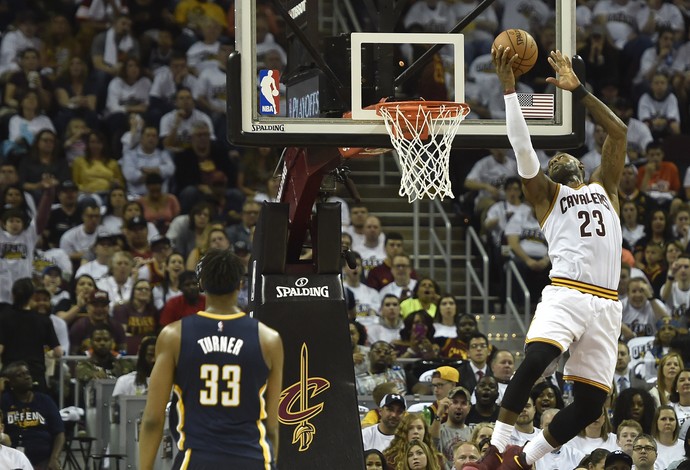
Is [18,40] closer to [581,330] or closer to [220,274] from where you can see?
[581,330]

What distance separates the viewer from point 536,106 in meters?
10.8

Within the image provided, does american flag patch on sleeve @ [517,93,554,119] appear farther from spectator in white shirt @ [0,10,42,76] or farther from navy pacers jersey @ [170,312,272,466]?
spectator in white shirt @ [0,10,42,76]

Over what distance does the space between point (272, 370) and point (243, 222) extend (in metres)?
10.2

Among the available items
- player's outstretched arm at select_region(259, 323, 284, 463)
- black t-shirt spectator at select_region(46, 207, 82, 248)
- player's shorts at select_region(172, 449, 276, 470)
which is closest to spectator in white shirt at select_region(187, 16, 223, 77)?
black t-shirt spectator at select_region(46, 207, 82, 248)

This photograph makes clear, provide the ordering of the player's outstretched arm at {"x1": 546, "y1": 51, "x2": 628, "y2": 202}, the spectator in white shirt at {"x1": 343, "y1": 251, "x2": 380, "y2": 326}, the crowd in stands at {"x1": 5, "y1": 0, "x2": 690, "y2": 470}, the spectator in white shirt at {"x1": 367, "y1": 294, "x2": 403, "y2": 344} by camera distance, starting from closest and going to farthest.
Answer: the player's outstretched arm at {"x1": 546, "y1": 51, "x2": 628, "y2": 202}, the crowd in stands at {"x1": 5, "y1": 0, "x2": 690, "y2": 470}, the spectator in white shirt at {"x1": 367, "y1": 294, "x2": 403, "y2": 344}, the spectator in white shirt at {"x1": 343, "y1": 251, "x2": 380, "y2": 326}

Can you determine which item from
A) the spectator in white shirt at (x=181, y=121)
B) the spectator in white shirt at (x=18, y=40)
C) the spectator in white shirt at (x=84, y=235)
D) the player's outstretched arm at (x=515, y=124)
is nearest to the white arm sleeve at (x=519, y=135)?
the player's outstretched arm at (x=515, y=124)

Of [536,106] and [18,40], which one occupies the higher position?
[18,40]

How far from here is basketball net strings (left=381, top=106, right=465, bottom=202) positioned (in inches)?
403

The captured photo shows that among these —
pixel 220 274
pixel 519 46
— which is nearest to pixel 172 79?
pixel 519 46

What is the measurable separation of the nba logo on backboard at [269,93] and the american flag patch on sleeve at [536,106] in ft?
5.79

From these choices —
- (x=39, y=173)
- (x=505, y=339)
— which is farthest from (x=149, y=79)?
(x=505, y=339)

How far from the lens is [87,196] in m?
18.0

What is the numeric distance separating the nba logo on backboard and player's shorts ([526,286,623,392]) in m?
2.41

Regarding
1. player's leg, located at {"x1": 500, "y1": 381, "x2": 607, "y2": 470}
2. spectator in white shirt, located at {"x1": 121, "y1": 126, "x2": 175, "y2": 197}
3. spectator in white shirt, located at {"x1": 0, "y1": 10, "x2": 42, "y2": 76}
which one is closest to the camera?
player's leg, located at {"x1": 500, "y1": 381, "x2": 607, "y2": 470}
